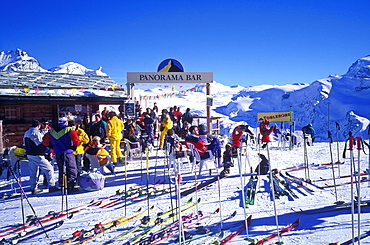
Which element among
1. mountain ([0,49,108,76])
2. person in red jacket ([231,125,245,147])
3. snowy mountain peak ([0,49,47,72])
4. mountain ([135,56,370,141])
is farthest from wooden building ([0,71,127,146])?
snowy mountain peak ([0,49,47,72])

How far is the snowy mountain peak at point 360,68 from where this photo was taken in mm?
65344

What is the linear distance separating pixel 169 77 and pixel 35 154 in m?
5.69

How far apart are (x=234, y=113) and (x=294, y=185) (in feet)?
168

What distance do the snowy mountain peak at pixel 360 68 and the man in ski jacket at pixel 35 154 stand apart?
247ft

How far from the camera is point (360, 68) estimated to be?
6900 centimetres

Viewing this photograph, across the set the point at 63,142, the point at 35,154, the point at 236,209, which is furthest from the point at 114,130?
the point at 236,209

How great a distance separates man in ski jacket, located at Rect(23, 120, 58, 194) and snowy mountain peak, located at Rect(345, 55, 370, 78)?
75.3m

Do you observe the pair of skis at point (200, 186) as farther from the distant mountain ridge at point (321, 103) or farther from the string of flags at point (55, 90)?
the distant mountain ridge at point (321, 103)

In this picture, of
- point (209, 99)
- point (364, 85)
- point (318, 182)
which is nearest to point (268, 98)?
point (364, 85)

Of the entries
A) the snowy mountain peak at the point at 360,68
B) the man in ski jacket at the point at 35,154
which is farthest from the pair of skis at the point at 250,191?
the snowy mountain peak at the point at 360,68

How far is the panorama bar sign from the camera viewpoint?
31.4 feet

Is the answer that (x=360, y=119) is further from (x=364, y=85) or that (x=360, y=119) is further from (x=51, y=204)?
(x=51, y=204)

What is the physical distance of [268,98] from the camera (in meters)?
61.0

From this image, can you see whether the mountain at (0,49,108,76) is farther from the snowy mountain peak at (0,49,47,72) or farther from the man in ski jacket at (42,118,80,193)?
the man in ski jacket at (42,118,80,193)
